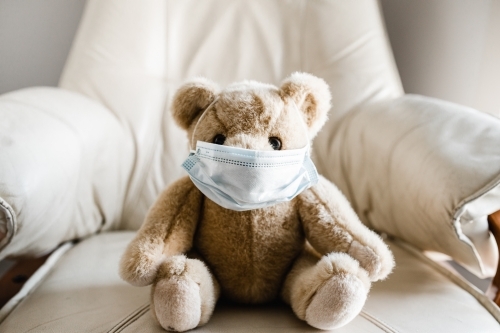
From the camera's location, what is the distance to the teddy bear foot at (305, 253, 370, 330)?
1.78 ft

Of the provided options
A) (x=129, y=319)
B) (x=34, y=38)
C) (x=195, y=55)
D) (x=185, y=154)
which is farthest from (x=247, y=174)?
(x=34, y=38)

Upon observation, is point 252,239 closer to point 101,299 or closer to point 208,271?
point 208,271

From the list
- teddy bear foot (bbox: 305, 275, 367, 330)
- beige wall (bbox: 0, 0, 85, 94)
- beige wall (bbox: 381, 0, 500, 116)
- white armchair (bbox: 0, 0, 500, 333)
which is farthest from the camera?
beige wall (bbox: 0, 0, 85, 94)

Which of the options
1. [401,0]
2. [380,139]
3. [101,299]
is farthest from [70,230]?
[401,0]

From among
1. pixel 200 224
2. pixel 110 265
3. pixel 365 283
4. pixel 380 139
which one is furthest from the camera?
pixel 380 139

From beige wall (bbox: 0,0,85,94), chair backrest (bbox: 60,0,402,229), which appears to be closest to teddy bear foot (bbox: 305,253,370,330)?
chair backrest (bbox: 60,0,402,229)

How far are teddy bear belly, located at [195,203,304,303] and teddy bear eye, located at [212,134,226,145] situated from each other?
0.10 m

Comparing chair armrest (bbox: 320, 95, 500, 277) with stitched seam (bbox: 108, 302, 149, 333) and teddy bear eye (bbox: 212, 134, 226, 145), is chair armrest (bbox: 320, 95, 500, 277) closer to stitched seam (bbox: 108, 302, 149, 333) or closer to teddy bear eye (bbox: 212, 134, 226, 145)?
teddy bear eye (bbox: 212, 134, 226, 145)

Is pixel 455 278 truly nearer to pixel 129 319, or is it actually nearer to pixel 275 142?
pixel 275 142

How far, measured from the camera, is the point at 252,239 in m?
0.63

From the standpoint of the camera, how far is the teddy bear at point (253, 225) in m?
0.56

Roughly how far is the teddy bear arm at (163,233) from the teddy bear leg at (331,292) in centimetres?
18

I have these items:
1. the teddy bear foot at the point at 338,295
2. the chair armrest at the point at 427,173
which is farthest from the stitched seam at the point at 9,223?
the chair armrest at the point at 427,173

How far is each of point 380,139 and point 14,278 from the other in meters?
0.84
